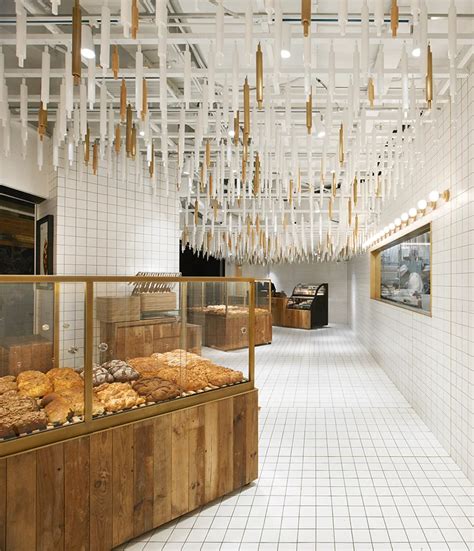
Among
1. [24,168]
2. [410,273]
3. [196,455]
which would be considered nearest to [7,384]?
[196,455]

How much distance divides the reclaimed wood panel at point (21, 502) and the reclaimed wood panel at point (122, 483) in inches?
19.0

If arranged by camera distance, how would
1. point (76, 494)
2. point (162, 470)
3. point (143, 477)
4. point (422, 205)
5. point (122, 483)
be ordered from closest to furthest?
point (76, 494), point (122, 483), point (143, 477), point (162, 470), point (422, 205)

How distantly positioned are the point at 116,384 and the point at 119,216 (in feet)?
14.5

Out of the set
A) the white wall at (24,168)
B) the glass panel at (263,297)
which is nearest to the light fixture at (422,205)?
the white wall at (24,168)

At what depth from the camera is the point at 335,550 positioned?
2.67 m

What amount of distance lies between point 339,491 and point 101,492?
1.90 metres

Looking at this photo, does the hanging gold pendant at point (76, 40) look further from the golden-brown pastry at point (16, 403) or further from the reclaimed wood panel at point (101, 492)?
the reclaimed wood panel at point (101, 492)

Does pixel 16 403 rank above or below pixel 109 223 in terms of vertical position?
below

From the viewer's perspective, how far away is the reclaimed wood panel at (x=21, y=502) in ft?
7.30

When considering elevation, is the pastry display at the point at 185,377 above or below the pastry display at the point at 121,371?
below

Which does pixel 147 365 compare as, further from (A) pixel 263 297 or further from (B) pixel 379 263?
(A) pixel 263 297

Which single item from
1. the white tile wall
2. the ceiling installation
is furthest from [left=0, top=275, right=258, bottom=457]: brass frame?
the white tile wall

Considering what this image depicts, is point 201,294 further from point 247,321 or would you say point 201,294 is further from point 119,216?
point 119,216

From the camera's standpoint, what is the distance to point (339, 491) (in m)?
3.44
